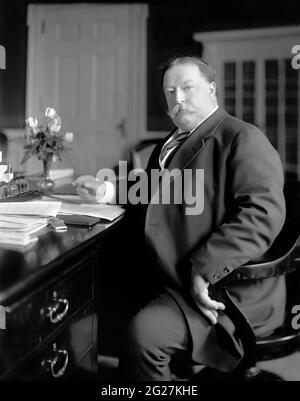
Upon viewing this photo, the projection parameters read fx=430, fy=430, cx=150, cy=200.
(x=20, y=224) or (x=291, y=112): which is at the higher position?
(x=291, y=112)

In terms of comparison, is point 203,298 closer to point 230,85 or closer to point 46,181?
point 46,181

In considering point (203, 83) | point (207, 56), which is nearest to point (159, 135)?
point (207, 56)

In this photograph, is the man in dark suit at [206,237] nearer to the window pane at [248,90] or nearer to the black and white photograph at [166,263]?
the black and white photograph at [166,263]

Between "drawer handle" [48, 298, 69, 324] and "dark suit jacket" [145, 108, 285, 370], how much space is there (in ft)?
0.98

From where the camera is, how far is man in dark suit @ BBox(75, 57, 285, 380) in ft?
3.48

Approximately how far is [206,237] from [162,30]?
279cm

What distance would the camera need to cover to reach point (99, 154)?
11.2 feet

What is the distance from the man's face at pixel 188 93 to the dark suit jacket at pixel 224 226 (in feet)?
0.16

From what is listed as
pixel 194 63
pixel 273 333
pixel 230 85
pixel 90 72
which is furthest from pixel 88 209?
pixel 230 85

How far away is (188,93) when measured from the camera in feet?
4.06

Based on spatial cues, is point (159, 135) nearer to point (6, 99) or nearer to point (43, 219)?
point (6, 99)

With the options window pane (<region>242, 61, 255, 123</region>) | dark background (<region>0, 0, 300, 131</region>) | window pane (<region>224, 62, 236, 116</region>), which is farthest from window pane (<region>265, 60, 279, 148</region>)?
dark background (<region>0, 0, 300, 131</region>)

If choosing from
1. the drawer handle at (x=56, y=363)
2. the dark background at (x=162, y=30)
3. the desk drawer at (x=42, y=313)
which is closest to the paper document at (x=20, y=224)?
the desk drawer at (x=42, y=313)

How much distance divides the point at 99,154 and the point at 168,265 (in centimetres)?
236
